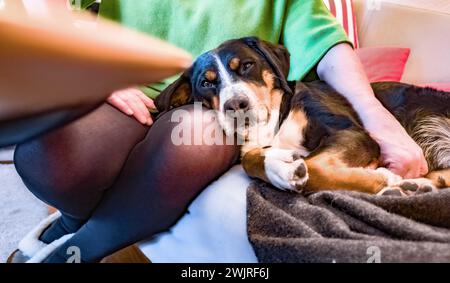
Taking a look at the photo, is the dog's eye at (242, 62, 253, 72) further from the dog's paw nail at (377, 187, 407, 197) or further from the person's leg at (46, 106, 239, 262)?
the dog's paw nail at (377, 187, 407, 197)

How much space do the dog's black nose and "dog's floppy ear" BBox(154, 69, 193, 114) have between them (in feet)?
0.50

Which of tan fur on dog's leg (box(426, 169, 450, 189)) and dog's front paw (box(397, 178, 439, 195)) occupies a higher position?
dog's front paw (box(397, 178, 439, 195))

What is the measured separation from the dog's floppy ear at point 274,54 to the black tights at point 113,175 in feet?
0.86

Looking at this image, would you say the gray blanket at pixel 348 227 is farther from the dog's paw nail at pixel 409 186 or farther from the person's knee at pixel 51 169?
the person's knee at pixel 51 169

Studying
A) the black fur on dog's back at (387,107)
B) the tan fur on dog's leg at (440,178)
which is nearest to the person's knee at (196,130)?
the black fur on dog's back at (387,107)

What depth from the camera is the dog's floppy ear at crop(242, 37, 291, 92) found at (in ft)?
3.32

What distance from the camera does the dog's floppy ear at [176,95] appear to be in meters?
1.00

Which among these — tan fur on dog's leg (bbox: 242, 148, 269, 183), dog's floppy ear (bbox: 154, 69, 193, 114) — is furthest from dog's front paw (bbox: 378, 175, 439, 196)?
dog's floppy ear (bbox: 154, 69, 193, 114)

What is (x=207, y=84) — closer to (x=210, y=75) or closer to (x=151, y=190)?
(x=210, y=75)

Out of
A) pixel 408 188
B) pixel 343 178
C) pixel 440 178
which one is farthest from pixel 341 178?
pixel 440 178

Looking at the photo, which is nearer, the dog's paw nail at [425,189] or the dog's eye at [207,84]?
the dog's paw nail at [425,189]

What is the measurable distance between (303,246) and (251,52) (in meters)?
0.58

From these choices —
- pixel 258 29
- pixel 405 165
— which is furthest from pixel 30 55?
pixel 258 29

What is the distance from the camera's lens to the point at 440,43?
1.45m
